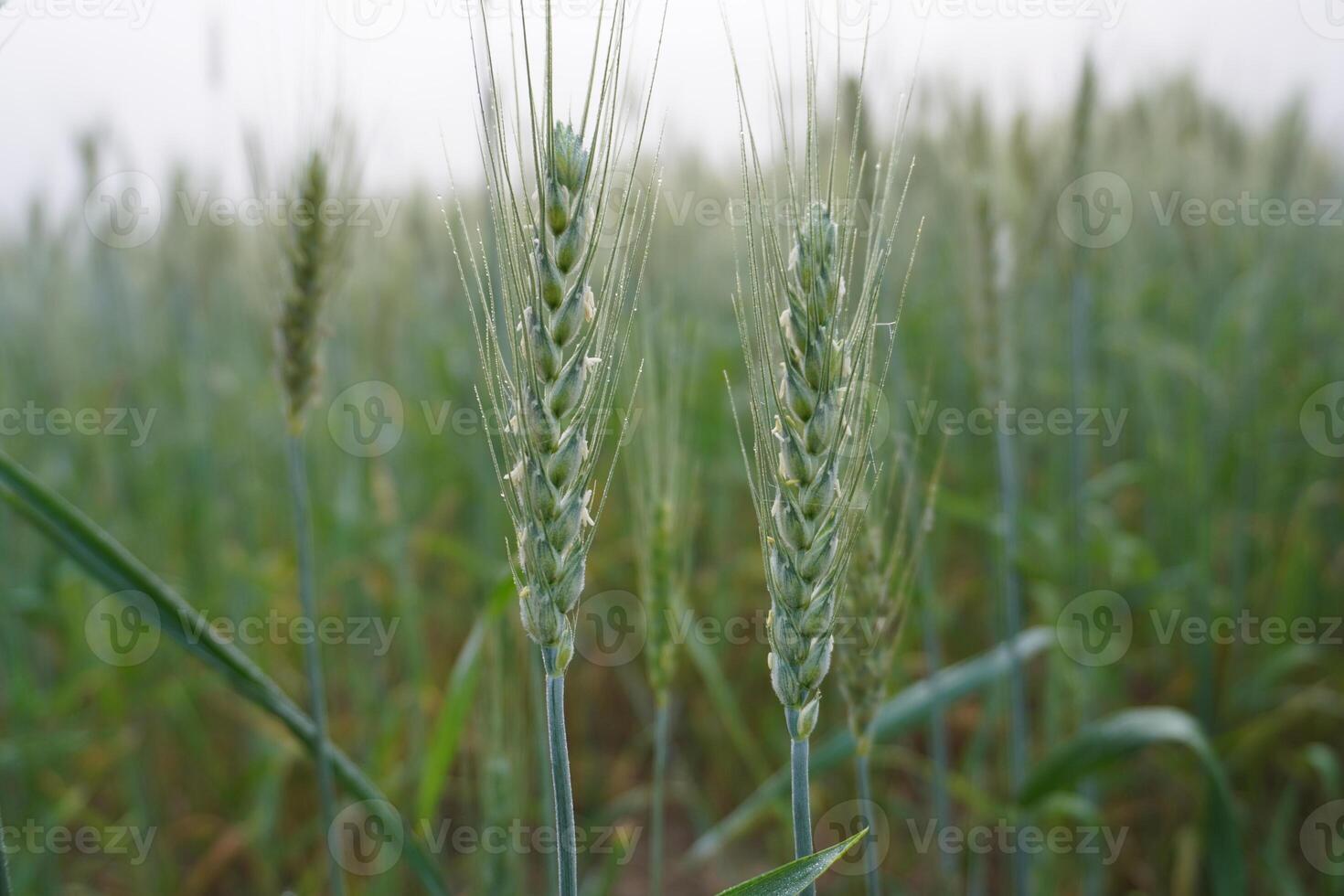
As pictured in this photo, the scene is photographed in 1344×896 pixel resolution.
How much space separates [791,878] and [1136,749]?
4.07ft

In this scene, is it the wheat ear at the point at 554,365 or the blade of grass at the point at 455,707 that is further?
the blade of grass at the point at 455,707

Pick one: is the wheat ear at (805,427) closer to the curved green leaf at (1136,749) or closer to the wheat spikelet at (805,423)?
the wheat spikelet at (805,423)

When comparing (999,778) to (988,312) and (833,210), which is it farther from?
(833,210)

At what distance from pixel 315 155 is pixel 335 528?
5.64ft

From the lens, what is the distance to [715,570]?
3.59 metres

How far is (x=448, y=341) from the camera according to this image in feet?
15.8

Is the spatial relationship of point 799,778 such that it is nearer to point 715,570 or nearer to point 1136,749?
point 1136,749

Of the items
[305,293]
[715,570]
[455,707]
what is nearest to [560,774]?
[455,707]

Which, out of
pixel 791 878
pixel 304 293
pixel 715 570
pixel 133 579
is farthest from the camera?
pixel 715 570

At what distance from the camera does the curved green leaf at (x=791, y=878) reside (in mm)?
795

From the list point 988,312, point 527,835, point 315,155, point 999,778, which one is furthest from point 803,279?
point 999,778

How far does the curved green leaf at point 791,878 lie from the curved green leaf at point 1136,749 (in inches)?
42.3

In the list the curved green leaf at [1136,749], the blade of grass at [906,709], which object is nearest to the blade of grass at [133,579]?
the blade of grass at [906,709]

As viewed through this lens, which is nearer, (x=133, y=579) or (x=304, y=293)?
(x=133, y=579)
